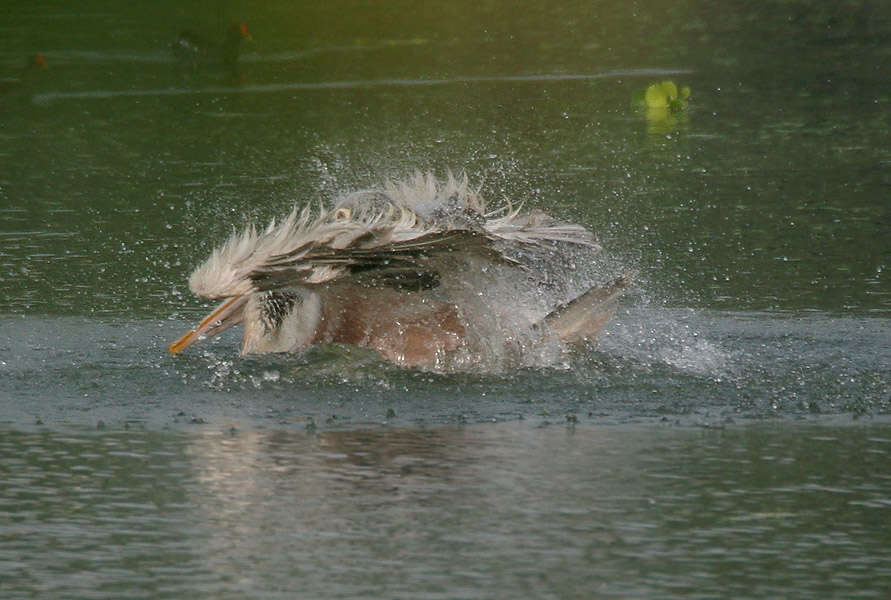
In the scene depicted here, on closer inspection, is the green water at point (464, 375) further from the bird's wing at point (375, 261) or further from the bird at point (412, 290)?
the bird's wing at point (375, 261)

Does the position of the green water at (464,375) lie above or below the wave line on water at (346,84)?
below

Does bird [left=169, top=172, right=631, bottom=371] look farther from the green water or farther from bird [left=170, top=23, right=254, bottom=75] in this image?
bird [left=170, top=23, right=254, bottom=75]

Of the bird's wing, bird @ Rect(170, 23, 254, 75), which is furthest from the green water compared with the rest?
bird @ Rect(170, 23, 254, 75)

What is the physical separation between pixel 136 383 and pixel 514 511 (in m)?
2.93

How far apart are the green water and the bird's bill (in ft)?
0.37

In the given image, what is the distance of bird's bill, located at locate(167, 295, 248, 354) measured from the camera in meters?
9.55

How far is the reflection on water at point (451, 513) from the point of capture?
19.5ft

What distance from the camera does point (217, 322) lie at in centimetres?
962

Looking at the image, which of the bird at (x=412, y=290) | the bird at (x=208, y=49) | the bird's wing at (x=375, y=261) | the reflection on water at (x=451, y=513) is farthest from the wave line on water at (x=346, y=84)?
the reflection on water at (x=451, y=513)

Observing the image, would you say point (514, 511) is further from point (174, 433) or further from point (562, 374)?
point (562, 374)

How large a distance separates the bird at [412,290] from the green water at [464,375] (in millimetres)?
169

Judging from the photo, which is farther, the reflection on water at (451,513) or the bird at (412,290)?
the bird at (412,290)

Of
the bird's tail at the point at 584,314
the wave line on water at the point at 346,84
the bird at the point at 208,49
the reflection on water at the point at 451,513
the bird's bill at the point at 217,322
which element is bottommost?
the reflection on water at the point at 451,513

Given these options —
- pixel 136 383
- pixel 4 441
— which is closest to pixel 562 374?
pixel 136 383
